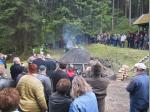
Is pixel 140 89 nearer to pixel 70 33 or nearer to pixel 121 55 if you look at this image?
pixel 121 55

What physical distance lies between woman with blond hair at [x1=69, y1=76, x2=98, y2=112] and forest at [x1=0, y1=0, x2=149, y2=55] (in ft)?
133

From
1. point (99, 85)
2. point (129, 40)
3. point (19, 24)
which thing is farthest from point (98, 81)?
point (19, 24)

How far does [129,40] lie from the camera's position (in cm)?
4572

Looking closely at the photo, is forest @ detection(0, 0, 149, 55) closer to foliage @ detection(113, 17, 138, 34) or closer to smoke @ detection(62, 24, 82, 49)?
smoke @ detection(62, 24, 82, 49)

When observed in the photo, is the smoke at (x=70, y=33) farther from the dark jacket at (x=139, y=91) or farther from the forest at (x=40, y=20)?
the dark jacket at (x=139, y=91)

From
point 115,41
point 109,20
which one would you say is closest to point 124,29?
point 109,20

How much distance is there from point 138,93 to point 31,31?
3846 centimetres

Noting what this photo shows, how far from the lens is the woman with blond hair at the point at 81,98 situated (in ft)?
20.9

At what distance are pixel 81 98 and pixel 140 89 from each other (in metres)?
3.33

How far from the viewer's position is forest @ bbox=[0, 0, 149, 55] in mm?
47281

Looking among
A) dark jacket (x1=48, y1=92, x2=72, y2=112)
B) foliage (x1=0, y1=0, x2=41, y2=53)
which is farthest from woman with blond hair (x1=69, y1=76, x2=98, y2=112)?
foliage (x1=0, y1=0, x2=41, y2=53)

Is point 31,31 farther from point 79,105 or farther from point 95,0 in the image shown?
point 79,105

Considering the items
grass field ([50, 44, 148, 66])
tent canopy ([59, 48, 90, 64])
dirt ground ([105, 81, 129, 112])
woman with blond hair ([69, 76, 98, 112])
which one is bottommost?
grass field ([50, 44, 148, 66])

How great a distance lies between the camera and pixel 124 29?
72.4 m
